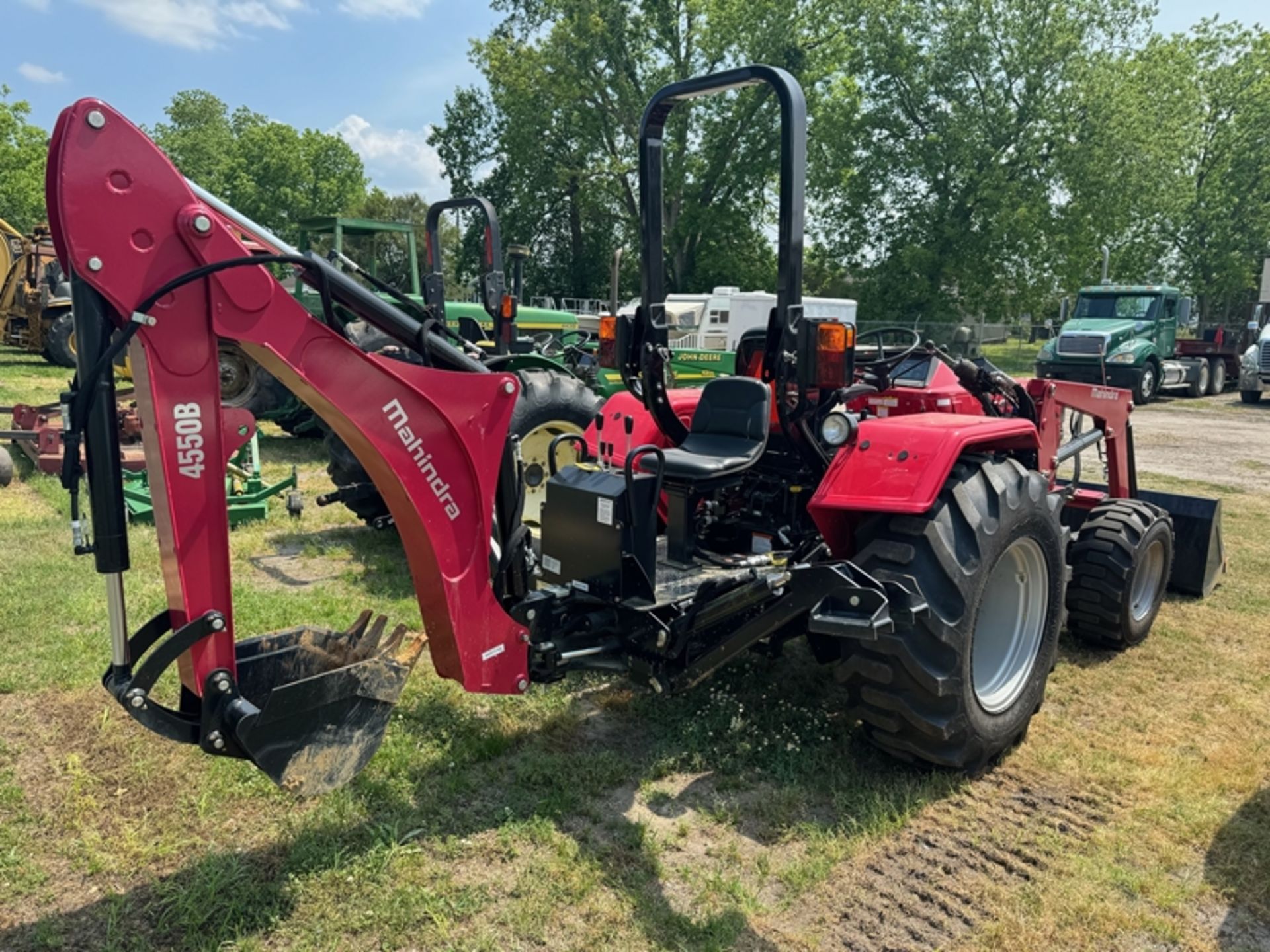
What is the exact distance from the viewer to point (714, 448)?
370 cm

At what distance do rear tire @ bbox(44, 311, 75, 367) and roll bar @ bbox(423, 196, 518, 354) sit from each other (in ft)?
31.7

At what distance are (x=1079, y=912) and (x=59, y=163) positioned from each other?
10.9 ft

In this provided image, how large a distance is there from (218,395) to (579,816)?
179 cm

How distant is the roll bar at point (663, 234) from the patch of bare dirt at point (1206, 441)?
27.6 feet

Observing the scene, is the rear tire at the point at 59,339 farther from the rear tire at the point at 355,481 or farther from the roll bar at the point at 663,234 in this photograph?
the roll bar at the point at 663,234

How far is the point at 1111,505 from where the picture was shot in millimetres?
5000

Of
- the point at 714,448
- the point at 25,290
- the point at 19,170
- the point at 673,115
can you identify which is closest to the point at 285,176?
the point at 19,170

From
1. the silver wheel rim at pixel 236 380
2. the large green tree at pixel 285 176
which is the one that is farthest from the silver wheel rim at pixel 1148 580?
the large green tree at pixel 285 176

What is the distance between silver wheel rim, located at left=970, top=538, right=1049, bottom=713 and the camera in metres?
3.69

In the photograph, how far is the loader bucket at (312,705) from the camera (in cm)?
245

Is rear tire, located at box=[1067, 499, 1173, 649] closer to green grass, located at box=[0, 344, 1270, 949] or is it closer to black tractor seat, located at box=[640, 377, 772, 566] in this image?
green grass, located at box=[0, 344, 1270, 949]

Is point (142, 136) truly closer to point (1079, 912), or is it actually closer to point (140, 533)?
point (1079, 912)

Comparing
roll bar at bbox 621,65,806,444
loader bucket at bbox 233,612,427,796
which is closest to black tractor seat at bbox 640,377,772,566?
roll bar at bbox 621,65,806,444

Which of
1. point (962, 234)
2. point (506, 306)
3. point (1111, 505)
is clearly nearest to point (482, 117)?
point (962, 234)
